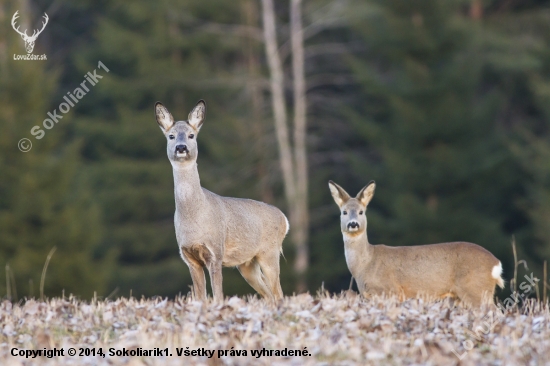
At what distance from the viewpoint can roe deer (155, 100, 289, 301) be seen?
32.3 ft

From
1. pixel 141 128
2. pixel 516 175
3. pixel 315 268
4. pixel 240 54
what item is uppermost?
pixel 240 54

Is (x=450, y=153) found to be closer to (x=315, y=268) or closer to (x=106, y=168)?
(x=315, y=268)

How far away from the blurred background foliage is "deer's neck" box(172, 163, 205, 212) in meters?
14.7

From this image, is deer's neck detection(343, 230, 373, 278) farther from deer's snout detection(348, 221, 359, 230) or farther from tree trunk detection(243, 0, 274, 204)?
tree trunk detection(243, 0, 274, 204)

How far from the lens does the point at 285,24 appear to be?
1244 inches

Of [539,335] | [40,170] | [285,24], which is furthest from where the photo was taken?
[285,24]

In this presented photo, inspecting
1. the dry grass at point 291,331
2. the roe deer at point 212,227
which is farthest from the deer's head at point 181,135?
the dry grass at point 291,331

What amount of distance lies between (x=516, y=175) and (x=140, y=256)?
40.5 feet

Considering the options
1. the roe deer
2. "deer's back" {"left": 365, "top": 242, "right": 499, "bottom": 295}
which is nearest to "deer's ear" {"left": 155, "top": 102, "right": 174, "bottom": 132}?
the roe deer

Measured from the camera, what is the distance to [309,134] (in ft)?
107

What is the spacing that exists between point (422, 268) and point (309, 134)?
2148cm

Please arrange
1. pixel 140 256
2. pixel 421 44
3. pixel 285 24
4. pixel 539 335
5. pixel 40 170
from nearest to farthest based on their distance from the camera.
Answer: pixel 539 335 → pixel 40 170 → pixel 421 44 → pixel 285 24 → pixel 140 256

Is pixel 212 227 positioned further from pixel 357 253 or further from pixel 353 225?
pixel 357 253

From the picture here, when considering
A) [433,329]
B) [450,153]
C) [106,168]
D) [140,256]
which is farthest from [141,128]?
[433,329]
